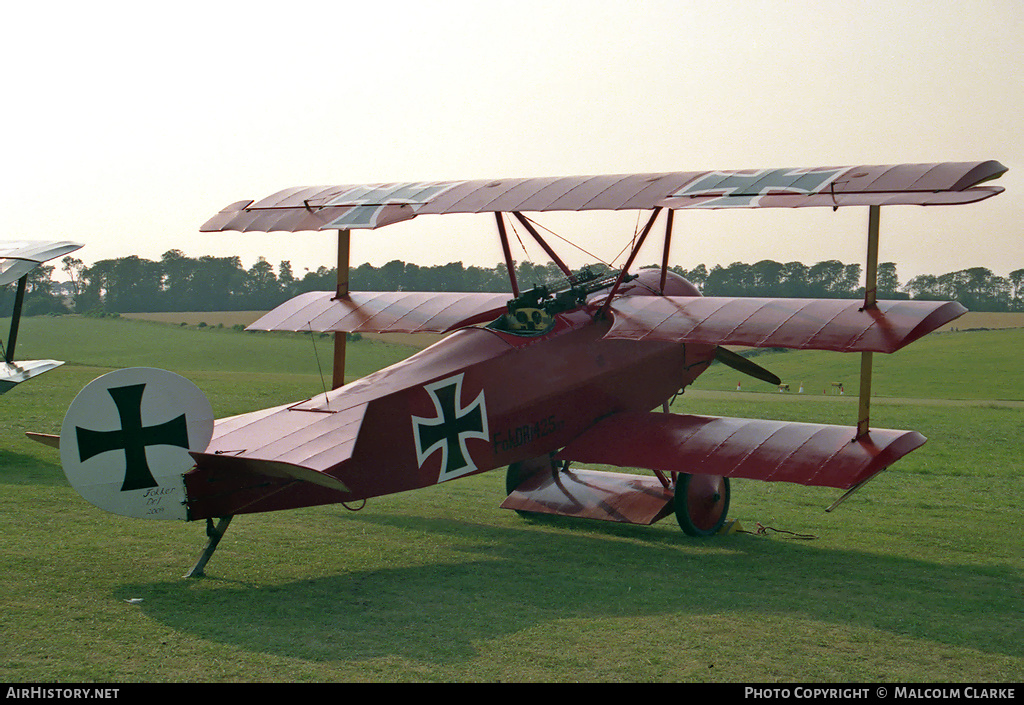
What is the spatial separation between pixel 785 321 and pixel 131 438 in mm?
5732

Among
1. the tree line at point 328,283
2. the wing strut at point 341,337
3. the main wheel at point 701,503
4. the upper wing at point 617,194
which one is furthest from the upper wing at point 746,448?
the tree line at point 328,283

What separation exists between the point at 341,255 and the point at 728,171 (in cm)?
463

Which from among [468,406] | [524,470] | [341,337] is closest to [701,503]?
[524,470]

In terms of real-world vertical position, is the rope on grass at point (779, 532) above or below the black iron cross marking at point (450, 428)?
below

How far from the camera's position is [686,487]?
9789mm

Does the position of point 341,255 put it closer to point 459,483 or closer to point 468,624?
point 459,483

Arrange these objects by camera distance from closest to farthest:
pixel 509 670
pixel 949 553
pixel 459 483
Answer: pixel 509 670 → pixel 949 553 → pixel 459 483

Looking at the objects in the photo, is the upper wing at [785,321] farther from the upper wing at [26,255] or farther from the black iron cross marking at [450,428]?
the upper wing at [26,255]

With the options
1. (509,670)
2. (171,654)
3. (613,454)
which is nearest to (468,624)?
(509,670)

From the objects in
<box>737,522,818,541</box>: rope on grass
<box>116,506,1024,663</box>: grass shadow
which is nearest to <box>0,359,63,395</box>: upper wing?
<box>116,506,1024,663</box>: grass shadow

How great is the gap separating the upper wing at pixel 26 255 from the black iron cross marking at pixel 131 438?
21.0ft

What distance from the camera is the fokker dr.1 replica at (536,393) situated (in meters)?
7.14

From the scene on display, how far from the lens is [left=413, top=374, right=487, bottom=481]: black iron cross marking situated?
27.5ft

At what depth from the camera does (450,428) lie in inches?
340
